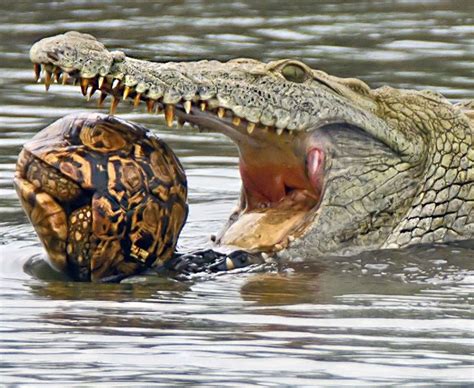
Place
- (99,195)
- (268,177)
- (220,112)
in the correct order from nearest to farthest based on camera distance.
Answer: (99,195), (220,112), (268,177)

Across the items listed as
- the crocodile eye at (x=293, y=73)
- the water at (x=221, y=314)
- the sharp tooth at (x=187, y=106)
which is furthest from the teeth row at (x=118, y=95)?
the water at (x=221, y=314)

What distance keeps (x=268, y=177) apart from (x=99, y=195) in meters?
1.16

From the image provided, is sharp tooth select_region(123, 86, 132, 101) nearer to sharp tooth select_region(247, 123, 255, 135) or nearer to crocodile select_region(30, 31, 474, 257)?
crocodile select_region(30, 31, 474, 257)

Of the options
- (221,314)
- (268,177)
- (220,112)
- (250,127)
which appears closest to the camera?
(221,314)

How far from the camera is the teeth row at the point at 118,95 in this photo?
709 cm

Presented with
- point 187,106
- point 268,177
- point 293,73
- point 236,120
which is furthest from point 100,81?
point 268,177

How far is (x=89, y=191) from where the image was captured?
7.21 m

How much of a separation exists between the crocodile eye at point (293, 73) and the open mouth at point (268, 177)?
0.27m

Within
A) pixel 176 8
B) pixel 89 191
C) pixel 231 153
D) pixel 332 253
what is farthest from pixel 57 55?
pixel 176 8

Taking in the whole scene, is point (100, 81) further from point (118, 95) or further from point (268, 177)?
point (268, 177)

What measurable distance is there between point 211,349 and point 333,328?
0.62 m

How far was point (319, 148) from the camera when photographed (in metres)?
7.91

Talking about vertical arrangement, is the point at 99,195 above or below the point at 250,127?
below

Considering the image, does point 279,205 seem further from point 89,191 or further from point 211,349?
point 211,349
